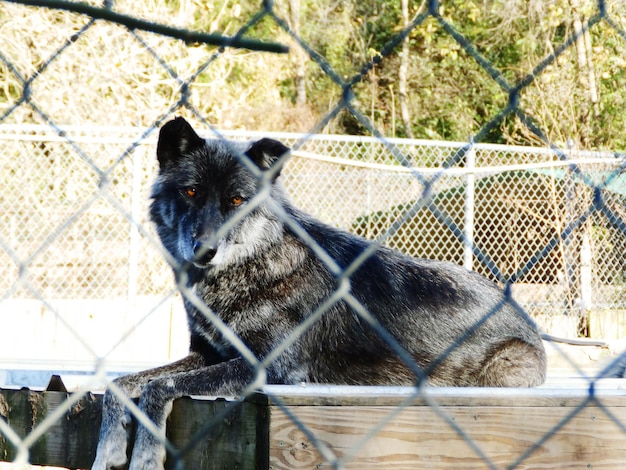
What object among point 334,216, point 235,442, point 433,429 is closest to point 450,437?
point 433,429

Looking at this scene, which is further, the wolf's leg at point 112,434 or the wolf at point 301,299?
the wolf at point 301,299

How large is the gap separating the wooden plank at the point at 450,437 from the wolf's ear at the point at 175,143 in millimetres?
1649

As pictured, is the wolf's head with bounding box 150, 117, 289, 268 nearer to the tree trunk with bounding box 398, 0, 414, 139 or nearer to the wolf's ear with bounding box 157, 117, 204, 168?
the wolf's ear with bounding box 157, 117, 204, 168

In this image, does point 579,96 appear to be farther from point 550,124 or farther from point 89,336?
point 89,336

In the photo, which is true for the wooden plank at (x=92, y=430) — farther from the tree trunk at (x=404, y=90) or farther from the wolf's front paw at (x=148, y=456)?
the tree trunk at (x=404, y=90)

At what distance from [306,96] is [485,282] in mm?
16283

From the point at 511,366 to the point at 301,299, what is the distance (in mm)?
1011

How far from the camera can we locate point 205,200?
10.2ft

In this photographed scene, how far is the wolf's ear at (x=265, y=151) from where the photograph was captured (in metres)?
2.54

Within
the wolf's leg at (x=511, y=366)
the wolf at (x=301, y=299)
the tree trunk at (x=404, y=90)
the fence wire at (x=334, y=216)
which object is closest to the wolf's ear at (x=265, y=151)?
the wolf at (x=301, y=299)

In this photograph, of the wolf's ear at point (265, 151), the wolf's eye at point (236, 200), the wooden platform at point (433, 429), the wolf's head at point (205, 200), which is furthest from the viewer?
the wolf's eye at point (236, 200)

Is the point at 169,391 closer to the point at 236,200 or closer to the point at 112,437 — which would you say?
the point at 112,437

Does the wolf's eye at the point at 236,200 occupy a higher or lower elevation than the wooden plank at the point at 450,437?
higher

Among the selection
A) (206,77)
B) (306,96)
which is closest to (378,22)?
(306,96)
